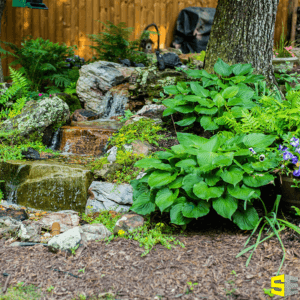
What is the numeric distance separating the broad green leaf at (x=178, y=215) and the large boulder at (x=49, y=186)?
5.14 ft

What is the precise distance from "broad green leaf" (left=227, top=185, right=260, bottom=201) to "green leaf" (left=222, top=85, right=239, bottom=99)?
58.7 inches

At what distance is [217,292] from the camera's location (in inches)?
65.2

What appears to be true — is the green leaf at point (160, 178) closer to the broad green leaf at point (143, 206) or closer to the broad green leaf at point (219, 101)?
the broad green leaf at point (143, 206)

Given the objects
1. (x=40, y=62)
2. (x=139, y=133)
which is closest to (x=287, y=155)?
(x=139, y=133)

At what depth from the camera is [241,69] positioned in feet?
12.0

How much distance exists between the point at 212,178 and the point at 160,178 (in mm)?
390

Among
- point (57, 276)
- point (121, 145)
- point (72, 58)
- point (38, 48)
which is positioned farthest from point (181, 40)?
point (57, 276)

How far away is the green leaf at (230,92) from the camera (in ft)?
10.8

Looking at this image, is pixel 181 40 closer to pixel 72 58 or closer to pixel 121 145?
pixel 72 58

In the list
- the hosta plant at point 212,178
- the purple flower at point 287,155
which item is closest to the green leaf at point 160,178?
the hosta plant at point 212,178

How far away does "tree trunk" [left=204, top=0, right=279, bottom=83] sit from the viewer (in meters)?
3.76

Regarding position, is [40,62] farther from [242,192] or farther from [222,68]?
[242,192]

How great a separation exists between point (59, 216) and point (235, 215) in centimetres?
172

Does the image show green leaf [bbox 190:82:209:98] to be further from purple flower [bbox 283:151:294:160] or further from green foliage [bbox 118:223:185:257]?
green foliage [bbox 118:223:185:257]
